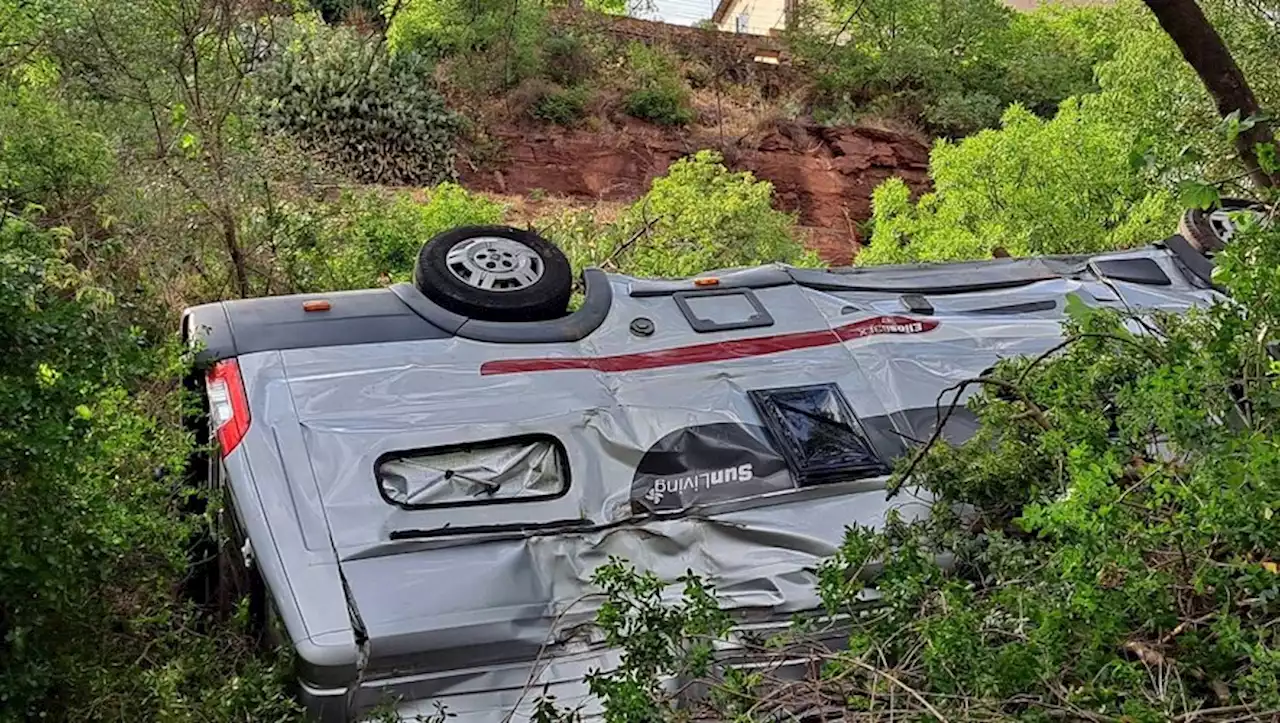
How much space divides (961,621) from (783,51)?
67.2 ft

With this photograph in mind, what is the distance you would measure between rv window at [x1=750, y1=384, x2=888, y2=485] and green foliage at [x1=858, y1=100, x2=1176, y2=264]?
452 centimetres

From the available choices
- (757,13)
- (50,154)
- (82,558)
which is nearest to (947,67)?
(757,13)

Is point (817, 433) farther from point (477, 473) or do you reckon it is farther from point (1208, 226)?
point (1208, 226)

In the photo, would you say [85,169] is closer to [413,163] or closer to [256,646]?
[256,646]

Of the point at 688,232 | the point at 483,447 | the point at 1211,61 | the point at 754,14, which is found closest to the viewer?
the point at 1211,61

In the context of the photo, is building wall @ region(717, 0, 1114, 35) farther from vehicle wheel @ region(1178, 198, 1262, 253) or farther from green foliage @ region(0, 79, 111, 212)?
vehicle wheel @ region(1178, 198, 1262, 253)

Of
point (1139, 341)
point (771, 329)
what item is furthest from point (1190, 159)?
point (771, 329)

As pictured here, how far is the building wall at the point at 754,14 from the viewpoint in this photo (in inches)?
1148

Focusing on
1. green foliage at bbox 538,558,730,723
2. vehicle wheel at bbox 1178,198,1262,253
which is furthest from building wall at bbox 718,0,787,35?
green foliage at bbox 538,558,730,723

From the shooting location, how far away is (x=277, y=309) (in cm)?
396

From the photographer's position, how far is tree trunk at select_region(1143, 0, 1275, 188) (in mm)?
3061

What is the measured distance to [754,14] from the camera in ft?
101

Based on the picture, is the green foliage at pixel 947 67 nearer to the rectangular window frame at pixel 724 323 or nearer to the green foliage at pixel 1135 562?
the rectangular window frame at pixel 724 323

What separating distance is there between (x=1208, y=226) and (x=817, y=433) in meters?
2.81
